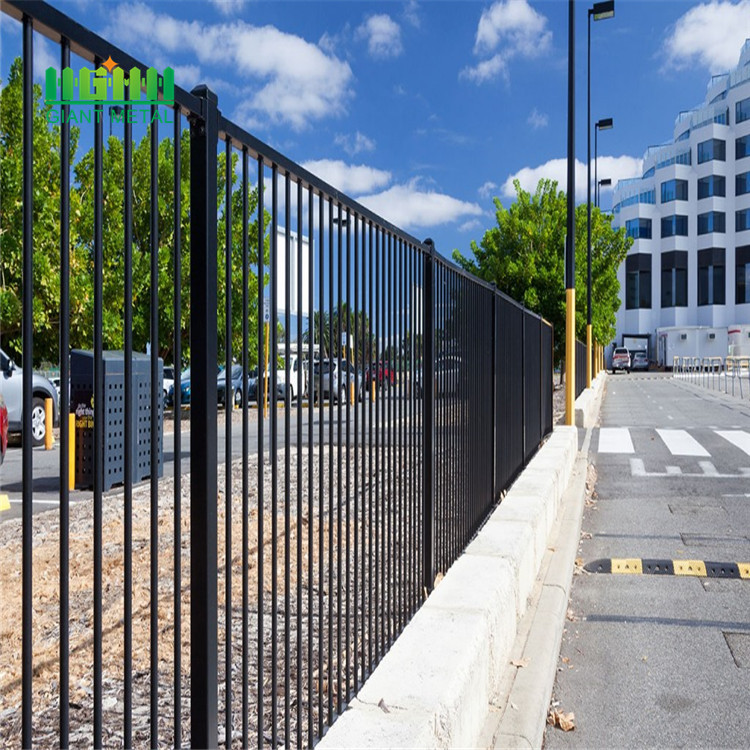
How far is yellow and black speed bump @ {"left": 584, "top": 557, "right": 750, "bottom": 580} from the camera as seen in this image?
604 centimetres

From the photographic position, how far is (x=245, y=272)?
84.4 inches

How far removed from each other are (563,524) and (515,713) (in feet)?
13.2

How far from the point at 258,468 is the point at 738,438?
50.8 feet

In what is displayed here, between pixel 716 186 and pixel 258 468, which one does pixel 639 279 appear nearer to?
pixel 716 186

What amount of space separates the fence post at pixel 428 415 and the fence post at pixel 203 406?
224cm

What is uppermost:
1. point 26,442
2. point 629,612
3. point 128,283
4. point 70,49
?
point 70,49

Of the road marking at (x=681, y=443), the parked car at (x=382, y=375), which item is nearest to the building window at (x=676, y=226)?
the road marking at (x=681, y=443)

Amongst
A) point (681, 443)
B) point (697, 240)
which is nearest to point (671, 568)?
point (681, 443)

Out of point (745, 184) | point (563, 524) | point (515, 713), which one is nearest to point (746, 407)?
point (563, 524)

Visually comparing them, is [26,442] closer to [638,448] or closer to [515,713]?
[515,713]

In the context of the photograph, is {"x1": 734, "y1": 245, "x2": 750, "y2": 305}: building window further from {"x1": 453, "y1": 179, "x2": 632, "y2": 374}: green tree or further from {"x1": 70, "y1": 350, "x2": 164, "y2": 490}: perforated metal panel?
{"x1": 70, "y1": 350, "x2": 164, "y2": 490}: perforated metal panel

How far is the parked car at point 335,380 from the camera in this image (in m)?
2.84

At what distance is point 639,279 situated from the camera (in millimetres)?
76812

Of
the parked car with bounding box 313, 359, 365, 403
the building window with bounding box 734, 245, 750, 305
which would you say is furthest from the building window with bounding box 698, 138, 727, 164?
the parked car with bounding box 313, 359, 365, 403
